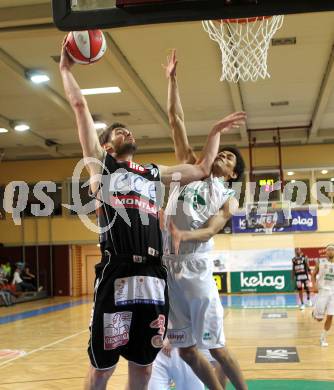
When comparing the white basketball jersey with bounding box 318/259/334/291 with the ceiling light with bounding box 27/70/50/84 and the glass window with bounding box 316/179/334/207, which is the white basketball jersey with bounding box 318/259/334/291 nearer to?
the ceiling light with bounding box 27/70/50/84

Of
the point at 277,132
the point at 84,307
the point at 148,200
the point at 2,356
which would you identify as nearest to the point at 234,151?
the point at 148,200

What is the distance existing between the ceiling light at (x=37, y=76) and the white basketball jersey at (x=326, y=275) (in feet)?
25.0

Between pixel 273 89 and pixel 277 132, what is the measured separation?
5.41 m

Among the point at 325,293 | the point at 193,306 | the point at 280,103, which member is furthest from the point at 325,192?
the point at 193,306

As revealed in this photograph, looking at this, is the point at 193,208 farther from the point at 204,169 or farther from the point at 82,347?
the point at 82,347

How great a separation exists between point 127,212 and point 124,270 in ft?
1.15

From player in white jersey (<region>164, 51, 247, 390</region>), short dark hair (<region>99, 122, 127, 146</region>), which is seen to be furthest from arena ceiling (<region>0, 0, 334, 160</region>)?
short dark hair (<region>99, 122, 127, 146</region>)

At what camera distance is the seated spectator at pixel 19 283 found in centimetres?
A: 2283

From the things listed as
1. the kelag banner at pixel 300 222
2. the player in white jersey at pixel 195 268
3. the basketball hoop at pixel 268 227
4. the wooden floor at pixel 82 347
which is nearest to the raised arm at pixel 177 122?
the player in white jersey at pixel 195 268

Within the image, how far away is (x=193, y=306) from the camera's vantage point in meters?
4.41

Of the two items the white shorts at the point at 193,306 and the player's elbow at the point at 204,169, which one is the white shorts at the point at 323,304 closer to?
the white shorts at the point at 193,306

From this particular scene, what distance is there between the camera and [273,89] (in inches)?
616

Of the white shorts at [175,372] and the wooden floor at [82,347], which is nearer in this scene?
the white shorts at [175,372]

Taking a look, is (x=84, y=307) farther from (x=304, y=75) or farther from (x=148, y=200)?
(x=148, y=200)
